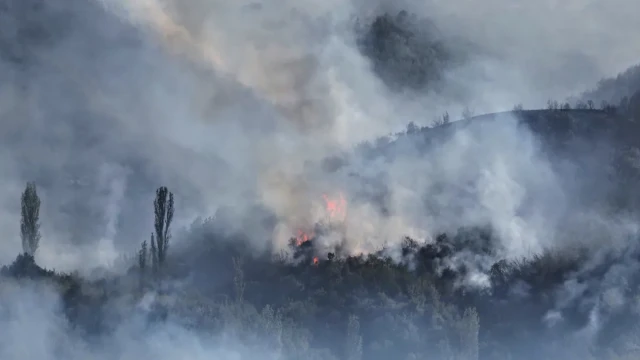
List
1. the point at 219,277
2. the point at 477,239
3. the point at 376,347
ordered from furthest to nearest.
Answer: the point at 477,239 < the point at 219,277 < the point at 376,347

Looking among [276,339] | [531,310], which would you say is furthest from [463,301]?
[276,339]

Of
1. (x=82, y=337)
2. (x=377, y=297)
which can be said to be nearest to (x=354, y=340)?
(x=377, y=297)

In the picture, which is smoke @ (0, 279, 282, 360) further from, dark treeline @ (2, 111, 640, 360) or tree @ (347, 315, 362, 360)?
tree @ (347, 315, 362, 360)

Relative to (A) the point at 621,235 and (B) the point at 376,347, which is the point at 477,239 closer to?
(A) the point at 621,235

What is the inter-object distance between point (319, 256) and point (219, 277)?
21.1 m

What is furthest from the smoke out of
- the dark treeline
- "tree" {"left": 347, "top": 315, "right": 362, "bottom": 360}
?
"tree" {"left": 347, "top": 315, "right": 362, "bottom": 360}

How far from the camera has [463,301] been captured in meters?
Answer: 133

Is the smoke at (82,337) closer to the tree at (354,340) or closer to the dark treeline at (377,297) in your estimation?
the dark treeline at (377,297)

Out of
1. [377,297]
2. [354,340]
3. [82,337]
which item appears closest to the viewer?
[82,337]

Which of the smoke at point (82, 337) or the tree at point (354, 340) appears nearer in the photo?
the smoke at point (82, 337)

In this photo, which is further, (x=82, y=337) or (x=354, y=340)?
(x=354, y=340)

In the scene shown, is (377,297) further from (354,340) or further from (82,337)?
(82,337)

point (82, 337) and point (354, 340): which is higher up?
point (354, 340)

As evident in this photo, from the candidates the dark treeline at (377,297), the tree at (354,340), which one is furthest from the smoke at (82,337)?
the tree at (354,340)
